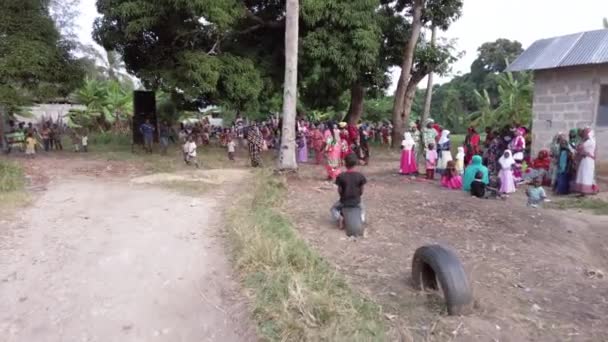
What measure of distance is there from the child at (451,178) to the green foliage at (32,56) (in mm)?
10918

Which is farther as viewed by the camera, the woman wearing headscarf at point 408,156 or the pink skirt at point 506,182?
the woman wearing headscarf at point 408,156

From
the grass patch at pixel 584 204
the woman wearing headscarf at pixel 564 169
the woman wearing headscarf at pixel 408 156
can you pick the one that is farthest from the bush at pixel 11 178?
the woman wearing headscarf at pixel 564 169

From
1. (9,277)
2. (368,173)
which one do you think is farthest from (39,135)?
(9,277)

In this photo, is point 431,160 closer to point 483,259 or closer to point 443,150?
point 443,150

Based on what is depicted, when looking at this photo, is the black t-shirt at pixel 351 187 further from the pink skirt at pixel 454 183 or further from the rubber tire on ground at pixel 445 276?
the pink skirt at pixel 454 183

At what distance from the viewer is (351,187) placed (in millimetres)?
6703

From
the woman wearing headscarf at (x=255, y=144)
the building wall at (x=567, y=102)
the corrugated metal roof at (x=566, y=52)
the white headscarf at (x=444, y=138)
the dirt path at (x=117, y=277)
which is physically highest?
the corrugated metal roof at (x=566, y=52)

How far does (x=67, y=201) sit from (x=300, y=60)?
8627 mm

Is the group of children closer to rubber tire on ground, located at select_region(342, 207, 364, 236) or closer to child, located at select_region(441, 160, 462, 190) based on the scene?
child, located at select_region(441, 160, 462, 190)

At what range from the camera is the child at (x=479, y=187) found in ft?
31.7

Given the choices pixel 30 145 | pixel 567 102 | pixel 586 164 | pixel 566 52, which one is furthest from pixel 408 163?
pixel 30 145

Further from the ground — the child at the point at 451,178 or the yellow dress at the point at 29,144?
the yellow dress at the point at 29,144

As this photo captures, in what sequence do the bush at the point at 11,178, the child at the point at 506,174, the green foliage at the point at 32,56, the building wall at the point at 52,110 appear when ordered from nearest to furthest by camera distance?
the bush at the point at 11,178 → the child at the point at 506,174 → the green foliage at the point at 32,56 → the building wall at the point at 52,110

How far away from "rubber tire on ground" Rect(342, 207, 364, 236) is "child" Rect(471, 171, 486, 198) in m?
3.92
